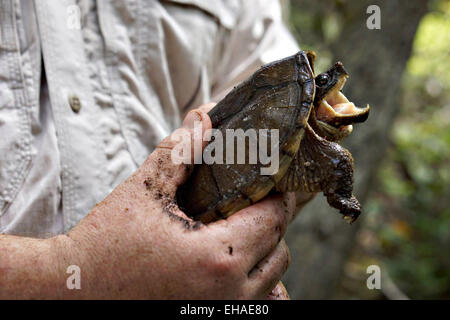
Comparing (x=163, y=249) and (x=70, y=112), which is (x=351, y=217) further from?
(x=70, y=112)

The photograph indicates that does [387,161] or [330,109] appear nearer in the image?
[330,109]

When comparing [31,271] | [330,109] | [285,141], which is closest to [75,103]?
[31,271]

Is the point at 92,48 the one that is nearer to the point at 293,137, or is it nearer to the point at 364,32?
the point at 293,137

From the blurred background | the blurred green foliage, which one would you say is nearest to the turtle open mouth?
the blurred background

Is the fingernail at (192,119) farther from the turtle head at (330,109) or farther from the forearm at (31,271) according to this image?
the forearm at (31,271)

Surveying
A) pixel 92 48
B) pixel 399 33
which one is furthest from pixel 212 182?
pixel 399 33

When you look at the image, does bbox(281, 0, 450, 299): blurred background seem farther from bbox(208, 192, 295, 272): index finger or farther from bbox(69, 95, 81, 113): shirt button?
bbox(208, 192, 295, 272): index finger
